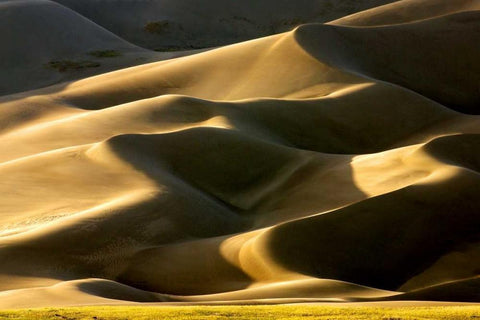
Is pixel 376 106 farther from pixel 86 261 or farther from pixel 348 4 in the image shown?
pixel 348 4

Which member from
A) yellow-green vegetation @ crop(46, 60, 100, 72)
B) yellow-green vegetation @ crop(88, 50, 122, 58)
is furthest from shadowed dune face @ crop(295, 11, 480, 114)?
yellow-green vegetation @ crop(88, 50, 122, 58)

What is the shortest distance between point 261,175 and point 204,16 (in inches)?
1842

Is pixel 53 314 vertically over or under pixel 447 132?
under

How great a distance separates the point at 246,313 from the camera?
1362 cm

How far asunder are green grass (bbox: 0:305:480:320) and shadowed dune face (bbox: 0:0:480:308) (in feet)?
8.45

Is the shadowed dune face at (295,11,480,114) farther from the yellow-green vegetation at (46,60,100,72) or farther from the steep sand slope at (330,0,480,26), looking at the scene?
the yellow-green vegetation at (46,60,100,72)

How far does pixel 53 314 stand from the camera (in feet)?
43.9

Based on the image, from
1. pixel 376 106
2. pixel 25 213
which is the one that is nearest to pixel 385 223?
pixel 25 213

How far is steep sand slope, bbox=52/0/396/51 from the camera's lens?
73125mm

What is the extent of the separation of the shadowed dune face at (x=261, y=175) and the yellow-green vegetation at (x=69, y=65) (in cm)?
955

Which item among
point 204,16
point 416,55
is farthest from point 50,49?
point 416,55

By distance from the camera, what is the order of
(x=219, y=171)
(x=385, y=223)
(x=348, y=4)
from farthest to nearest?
(x=348, y=4)
(x=219, y=171)
(x=385, y=223)

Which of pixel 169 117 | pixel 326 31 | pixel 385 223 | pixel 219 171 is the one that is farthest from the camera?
pixel 326 31

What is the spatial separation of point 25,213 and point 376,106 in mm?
15789
